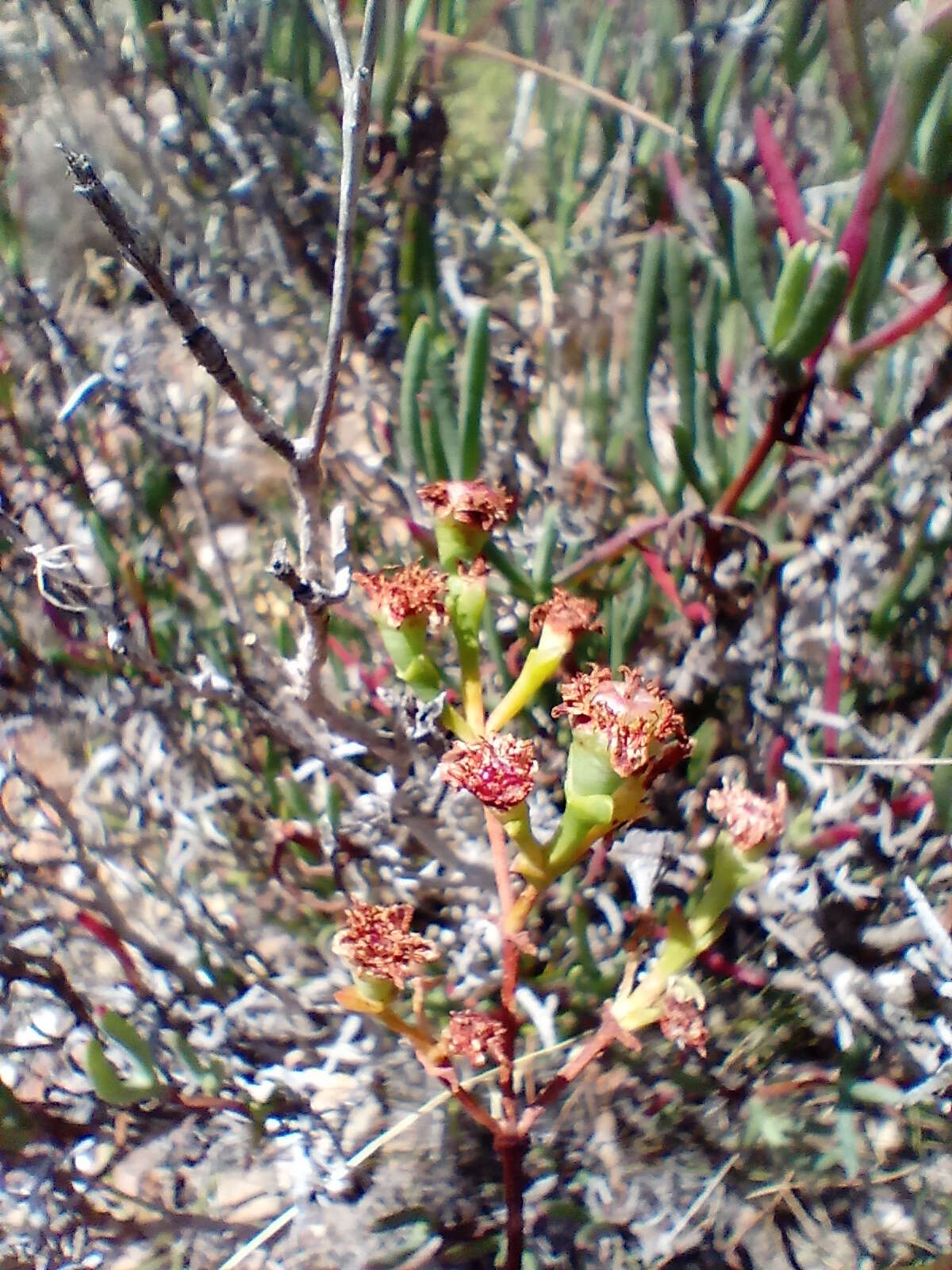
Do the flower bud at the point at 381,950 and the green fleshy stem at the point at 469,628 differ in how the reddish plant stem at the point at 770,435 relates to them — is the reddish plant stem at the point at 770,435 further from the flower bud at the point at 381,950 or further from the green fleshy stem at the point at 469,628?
the flower bud at the point at 381,950

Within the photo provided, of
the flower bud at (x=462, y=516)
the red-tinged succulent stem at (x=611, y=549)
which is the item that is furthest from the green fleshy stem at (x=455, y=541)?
the red-tinged succulent stem at (x=611, y=549)

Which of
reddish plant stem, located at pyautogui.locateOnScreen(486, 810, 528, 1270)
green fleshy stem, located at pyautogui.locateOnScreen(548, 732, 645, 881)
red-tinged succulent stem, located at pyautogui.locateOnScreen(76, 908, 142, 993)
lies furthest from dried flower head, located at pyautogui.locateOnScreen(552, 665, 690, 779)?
red-tinged succulent stem, located at pyautogui.locateOnScreen(76, 908, 142, 993)

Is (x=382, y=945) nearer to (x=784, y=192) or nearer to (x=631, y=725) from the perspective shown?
(x=631, y=725)

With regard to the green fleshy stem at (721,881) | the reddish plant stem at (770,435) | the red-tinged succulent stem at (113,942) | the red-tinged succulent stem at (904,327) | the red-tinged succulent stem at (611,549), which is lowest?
the green fleshy stem at (721,881)

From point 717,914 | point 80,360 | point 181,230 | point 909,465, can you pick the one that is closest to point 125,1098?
point 717,914

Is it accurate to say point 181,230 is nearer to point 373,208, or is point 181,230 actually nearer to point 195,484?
point 373,208

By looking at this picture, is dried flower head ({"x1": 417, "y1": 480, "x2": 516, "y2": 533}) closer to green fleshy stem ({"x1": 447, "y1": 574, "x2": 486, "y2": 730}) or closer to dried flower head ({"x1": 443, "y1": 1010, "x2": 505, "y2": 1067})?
green fleshy stem ({"x1": 447, "y1": 574, "x2": 486, "y2": 730})
